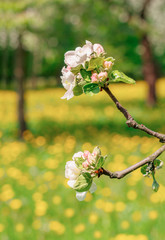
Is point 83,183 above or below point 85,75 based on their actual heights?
below

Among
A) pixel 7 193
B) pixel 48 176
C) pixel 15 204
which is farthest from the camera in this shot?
pixel 48 176

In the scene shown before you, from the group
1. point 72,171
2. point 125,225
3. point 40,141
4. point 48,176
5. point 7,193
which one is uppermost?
point 72,171

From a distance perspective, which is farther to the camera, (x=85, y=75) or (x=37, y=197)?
(x=37, y=197)

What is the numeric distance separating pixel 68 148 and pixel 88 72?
5.61 meters

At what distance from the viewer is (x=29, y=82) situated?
114 ft

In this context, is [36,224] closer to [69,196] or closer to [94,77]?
[69,196]

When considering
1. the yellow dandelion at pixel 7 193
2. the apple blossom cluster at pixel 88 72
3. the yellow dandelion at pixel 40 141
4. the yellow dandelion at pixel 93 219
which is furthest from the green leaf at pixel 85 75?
the yellow dandelion at pixel 40 141

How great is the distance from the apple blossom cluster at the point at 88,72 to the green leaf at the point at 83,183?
7.4 inches

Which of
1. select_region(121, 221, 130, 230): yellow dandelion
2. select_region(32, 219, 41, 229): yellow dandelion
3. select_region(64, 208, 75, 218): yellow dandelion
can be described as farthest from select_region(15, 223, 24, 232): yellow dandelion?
select_region(121, 221, 130, 230): yellow dandelion

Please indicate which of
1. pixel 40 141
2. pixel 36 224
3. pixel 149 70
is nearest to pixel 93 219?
pixel 36 224

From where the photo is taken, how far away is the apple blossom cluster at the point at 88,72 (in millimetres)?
781

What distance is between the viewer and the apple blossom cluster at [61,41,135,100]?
0.78 meters

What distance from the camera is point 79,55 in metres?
0.77

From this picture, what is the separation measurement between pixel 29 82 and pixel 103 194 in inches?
1247
